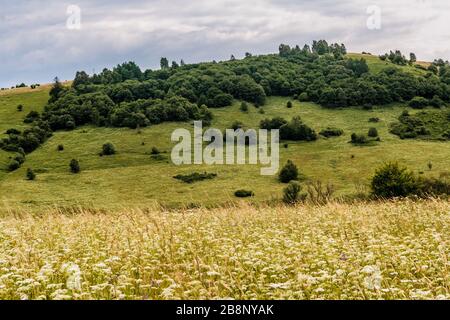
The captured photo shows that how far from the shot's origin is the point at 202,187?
89.2 metres

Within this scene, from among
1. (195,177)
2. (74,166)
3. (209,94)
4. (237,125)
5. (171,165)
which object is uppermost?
(209,94)

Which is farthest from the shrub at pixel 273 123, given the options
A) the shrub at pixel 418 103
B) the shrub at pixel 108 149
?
the shrub at pixel 418 103

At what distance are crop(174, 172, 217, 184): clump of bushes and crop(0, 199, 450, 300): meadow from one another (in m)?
82.3

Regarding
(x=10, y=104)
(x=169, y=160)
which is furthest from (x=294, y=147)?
(x=10, y=104)

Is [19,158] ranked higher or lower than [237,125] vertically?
lower

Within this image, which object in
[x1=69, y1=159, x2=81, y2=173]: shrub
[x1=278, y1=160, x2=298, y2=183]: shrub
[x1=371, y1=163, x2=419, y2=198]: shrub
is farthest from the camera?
[x1=69, y1=159, x2=81, y2=173]: shrub

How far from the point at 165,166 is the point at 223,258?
100 metres

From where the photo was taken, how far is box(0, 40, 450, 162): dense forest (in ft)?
463

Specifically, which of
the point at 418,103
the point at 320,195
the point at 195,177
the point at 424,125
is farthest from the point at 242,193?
the point at 418,103

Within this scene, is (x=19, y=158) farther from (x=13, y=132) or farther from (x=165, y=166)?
(x=165, y=166)

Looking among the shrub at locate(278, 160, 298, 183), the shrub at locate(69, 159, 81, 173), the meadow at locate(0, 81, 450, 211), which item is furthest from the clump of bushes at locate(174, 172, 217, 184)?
the shrub at locate(69, 159, 81, 173)

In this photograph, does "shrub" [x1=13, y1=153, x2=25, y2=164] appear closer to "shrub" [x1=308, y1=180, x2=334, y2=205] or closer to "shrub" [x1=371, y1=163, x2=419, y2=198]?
"shrub" [x1=308, y1=180, x2=334, y2=205]

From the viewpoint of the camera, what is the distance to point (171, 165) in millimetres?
108188
